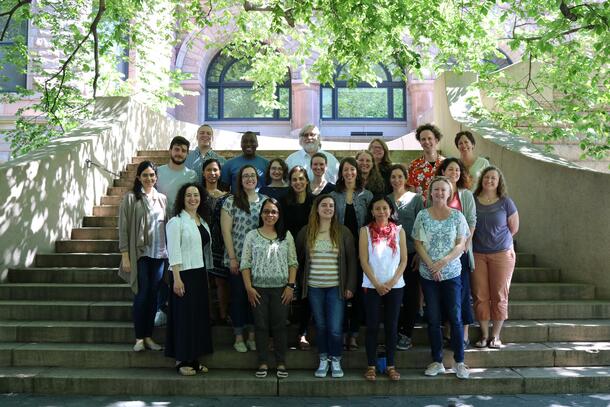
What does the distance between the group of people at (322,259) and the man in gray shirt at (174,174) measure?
0.20m

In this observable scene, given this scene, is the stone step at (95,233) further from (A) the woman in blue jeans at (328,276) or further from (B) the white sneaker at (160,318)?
(A) the woman in blue jeans at (328,276)

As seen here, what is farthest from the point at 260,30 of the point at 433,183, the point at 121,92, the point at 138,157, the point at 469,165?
the point at 433,183

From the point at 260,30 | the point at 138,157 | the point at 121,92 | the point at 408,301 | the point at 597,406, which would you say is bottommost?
the point at 597,406

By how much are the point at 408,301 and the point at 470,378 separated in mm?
938

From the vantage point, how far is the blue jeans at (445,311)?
555 centimetres

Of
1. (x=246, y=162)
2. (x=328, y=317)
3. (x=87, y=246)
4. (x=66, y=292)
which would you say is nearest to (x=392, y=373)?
(x=328, y=317)

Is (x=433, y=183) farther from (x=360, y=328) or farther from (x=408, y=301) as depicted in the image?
(x=360, y=328)

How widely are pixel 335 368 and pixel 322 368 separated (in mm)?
125

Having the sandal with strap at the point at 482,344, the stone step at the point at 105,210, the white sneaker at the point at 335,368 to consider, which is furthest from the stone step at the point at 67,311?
the sandal with strap at the point at 482,344

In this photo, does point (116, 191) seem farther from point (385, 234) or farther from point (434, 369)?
point (434, 369)

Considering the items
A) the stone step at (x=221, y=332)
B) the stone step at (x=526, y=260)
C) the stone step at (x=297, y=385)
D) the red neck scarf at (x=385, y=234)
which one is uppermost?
the red neck scarf at (x=385, y=234)

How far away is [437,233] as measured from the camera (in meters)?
5.67

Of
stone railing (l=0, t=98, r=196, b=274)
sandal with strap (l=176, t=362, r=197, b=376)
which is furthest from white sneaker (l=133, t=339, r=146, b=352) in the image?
stone railing (l=0, t=98, r=196, b=274)

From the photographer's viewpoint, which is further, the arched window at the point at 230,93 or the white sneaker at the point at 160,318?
the arched window at the point at 230,93
